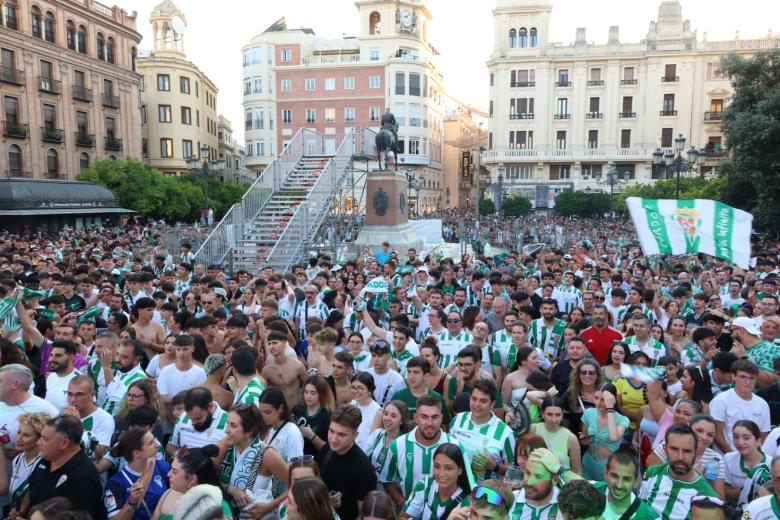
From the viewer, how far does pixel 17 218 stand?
30.9m

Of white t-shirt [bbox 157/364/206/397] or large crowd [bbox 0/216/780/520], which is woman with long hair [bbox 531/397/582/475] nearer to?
large crowd [bbox 0/216/780/520]

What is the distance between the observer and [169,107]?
186 feet

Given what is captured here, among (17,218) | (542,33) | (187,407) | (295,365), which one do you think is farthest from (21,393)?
(542,33)

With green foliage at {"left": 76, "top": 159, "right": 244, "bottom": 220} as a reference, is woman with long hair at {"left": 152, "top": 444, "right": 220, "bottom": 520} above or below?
below

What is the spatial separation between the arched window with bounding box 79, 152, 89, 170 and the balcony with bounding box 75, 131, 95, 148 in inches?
31.6

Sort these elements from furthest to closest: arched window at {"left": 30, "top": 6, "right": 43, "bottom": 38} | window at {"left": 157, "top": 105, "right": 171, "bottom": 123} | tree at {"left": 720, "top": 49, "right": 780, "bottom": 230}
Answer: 1. window at {"left": 157, "top": 105, "right": 171, "bottom": 123}
2. arched window at {"left": 30, "top": 6, "right": 43, "bottom": 38}
3. tree at {"left": 720, "top": 49, "right": 780, "bottom": 230}

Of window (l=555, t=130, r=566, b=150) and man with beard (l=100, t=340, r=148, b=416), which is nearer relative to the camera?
man with beard (l=100, t=340, r=148, b=416)

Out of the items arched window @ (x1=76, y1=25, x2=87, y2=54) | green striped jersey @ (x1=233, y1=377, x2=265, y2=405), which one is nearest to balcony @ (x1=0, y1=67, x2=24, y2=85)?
arched window @ (x1=76, y1=25, x2=87, y2=54)

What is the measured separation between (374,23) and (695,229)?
5835 centimetres

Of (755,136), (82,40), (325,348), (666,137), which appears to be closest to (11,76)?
(82,40)

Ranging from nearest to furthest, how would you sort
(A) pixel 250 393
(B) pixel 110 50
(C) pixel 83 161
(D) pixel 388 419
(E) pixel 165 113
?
(D) pixel 388 419
(A) pixel 250 393
(C) pixel 83 161
(B) pixel 110 50
(E) pixel 165 113

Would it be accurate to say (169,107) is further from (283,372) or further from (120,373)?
(283,372)

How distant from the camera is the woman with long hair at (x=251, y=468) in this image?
13.5 ft

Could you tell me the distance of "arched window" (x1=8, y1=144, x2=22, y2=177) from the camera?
38125mm
